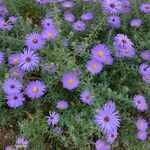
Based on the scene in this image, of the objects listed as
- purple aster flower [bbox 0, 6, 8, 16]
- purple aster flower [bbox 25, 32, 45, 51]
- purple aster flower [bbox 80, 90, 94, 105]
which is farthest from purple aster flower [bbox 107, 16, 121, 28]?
purple aster flower [bbox 0, 6, 8, 16]

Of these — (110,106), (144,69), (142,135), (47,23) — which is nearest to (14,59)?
(47,23)

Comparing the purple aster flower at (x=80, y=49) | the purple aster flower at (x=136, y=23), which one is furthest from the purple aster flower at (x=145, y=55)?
the purple aster flower at (x=80, y=49)

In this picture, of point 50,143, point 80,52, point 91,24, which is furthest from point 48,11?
point 50,143

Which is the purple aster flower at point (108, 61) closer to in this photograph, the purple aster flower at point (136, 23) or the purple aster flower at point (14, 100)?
the purple aster flower at point (136, 23)

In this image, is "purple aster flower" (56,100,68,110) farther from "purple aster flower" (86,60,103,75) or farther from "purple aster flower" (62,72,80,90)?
"purple aster flower" (86,60,103,75)

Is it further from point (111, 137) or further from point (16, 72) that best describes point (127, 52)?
point (16, 72)

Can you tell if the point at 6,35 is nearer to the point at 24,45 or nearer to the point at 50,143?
the point at 24,45
